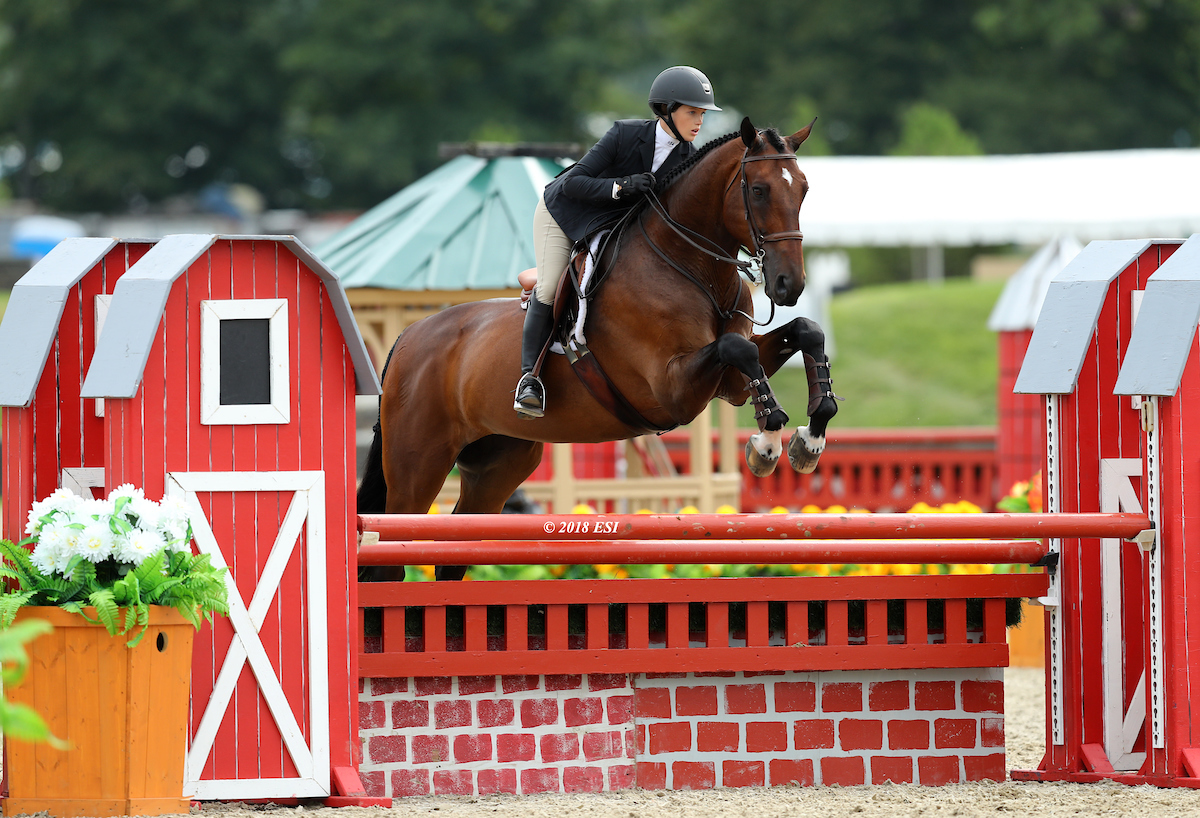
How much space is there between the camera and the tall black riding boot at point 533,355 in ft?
15.2

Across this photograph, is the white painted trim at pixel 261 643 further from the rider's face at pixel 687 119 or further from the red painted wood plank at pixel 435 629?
the rider's face at pixel 687 119

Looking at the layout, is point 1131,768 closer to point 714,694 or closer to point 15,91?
point 714,694

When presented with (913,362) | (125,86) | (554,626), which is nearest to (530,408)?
(554,626)

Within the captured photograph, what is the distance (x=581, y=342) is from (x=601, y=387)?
0.55 feet

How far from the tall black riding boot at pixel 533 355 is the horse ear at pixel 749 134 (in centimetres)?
86

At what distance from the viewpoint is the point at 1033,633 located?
7488mm

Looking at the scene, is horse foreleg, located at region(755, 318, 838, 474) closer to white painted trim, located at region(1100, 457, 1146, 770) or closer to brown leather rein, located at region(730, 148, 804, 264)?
brown leather rein, located at region(730, 148, 804, 264)

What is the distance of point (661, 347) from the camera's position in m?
4.51

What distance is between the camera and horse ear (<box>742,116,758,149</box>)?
432 cm

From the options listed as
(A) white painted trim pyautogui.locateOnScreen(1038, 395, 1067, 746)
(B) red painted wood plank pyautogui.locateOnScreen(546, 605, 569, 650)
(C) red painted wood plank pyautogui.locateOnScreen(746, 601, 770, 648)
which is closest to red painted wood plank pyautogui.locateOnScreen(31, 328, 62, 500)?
(B) red painted wood plank pyautogui.locateOnScreen(546, 605, 569, 650)

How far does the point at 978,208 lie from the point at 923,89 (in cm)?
2272

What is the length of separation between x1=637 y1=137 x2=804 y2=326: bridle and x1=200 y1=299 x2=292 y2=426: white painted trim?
142 cm

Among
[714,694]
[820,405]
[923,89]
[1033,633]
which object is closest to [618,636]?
[714,694]

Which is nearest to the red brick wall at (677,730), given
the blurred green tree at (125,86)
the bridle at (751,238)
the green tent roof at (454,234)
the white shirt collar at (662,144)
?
the bridle at (751,238)
